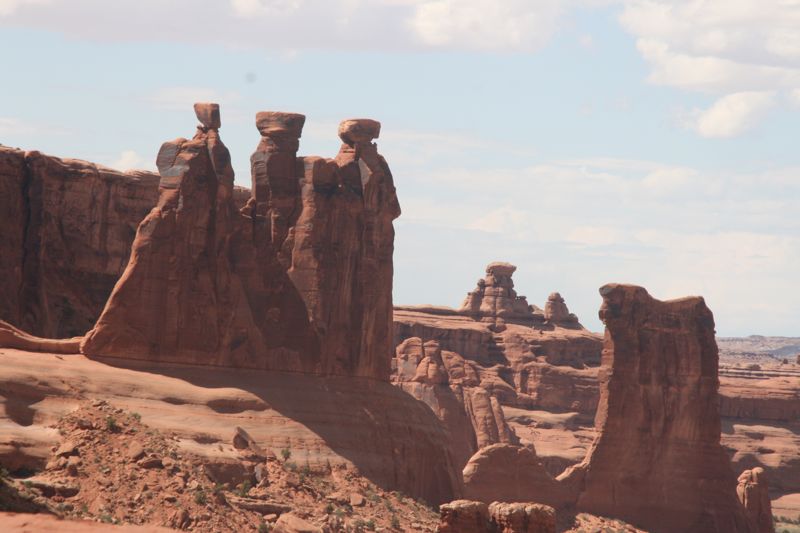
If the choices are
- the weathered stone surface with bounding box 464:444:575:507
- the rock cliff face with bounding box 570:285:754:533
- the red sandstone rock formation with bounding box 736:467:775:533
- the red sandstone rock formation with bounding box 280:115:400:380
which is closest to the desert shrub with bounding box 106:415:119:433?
the red sandstone rock formation with bounding box 280:115:400:380

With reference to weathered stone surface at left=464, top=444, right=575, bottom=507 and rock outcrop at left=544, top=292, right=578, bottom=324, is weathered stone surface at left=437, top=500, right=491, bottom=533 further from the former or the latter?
rock outcrop at left=544, top=292, right=578, bottom=324

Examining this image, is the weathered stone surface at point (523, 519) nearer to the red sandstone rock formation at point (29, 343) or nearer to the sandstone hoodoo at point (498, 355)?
the red sandstone rock formation at point (29, 343)

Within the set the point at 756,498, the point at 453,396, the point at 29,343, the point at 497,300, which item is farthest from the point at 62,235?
the point at 497,300

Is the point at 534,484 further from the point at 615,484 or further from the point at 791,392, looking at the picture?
the point at 791,392

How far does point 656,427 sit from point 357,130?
21493 mm

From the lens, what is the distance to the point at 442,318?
136 metres

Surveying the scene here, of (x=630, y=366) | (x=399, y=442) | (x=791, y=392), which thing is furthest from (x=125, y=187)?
(x=791, y=392)

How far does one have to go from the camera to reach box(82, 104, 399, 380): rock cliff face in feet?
222

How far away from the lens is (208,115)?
229ft

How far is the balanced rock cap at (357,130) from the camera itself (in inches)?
3091

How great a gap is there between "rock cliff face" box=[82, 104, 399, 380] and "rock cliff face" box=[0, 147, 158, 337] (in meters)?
9.52

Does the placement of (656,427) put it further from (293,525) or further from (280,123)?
(293,525)

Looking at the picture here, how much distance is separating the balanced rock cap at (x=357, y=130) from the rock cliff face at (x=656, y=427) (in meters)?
17.1

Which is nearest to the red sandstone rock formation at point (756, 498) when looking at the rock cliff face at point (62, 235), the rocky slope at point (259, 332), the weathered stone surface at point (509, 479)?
the weathered stone surface at point (509, 479)
